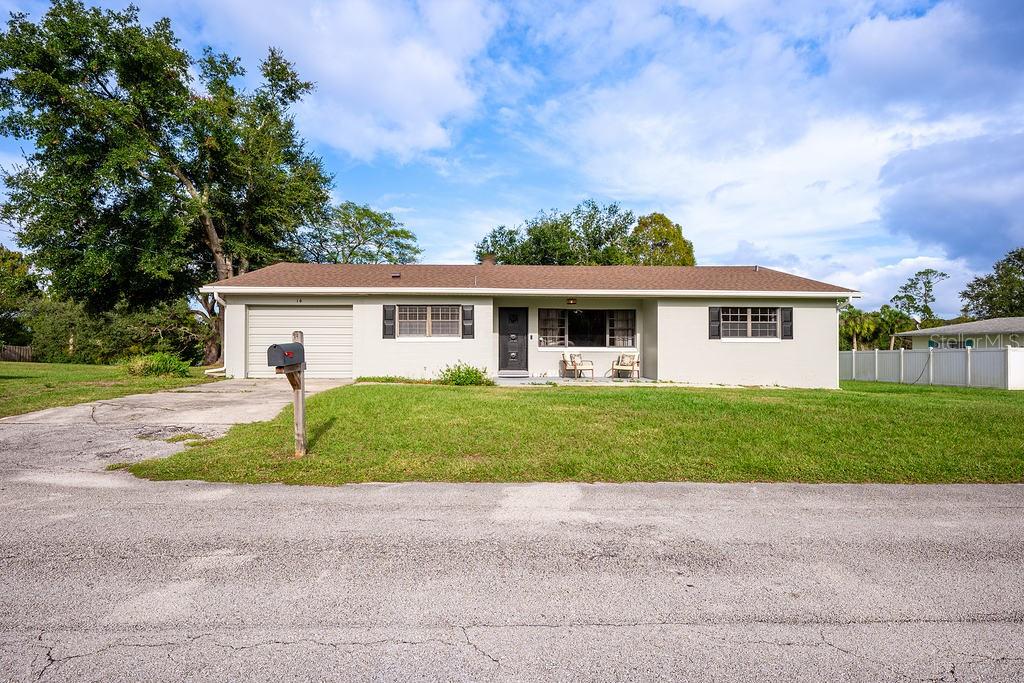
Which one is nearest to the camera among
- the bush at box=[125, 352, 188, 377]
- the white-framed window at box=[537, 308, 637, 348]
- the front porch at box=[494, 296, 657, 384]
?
the bush at box=[125, 352, 188, 377]

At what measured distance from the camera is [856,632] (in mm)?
2348

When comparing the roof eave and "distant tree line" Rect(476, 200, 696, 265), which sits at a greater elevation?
"distant tree line" Rect(476, 200, 696, 265)

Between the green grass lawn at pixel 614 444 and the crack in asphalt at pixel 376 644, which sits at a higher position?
the green grass lawn at pixel 614 444

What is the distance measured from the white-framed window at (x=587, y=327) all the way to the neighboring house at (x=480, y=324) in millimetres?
734

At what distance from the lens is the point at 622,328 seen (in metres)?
16.1

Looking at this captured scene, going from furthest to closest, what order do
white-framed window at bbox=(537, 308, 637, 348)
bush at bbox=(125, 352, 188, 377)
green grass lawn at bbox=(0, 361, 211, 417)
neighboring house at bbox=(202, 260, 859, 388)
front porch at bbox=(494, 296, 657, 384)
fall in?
white-framed window at bbox=(537, 308, 637, 348), front porch at bbox=(494, 296, 657, 384), neighboring house at bbox=(202, 260, 859, 388), bush at bbox=(125, 352, 188, 377), green grass lawn at bbox=(0, 361, 211, 417)

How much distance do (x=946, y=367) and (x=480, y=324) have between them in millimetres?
15919

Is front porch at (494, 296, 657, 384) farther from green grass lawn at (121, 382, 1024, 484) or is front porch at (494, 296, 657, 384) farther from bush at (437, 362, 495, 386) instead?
green grass lawn at (121, 382, 1024, 484)

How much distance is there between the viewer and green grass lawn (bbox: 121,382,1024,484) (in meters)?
Result: 5.12

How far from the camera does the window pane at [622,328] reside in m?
16.0

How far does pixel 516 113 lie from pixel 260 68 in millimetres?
17585

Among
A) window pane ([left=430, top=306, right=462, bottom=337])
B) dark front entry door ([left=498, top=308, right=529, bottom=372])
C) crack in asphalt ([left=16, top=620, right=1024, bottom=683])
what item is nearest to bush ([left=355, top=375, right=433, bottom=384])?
window pane ([left=430, top=306, right=462, bottom=337])

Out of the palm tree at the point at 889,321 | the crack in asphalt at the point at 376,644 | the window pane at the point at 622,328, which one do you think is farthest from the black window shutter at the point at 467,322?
the palm tree at the point at 889,321

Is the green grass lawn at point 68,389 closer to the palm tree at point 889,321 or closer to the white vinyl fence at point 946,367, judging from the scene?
the white vinyl fence at point 946,367
